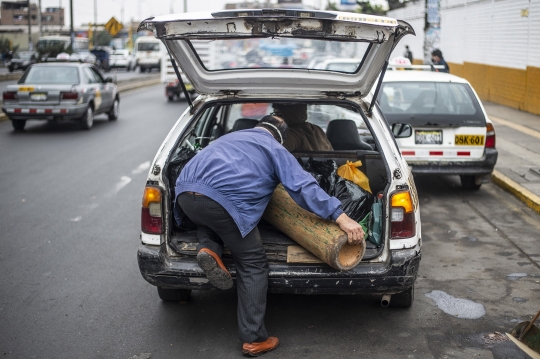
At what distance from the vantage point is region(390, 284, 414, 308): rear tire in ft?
15.9

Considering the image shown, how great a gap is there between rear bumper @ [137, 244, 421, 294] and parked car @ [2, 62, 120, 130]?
1195cm

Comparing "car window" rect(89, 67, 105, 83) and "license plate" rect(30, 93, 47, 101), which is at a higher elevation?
"car window" rect(89, 67, 105, 83)

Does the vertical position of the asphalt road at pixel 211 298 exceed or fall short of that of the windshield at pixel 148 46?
it falls short

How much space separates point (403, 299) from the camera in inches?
192

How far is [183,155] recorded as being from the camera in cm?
526

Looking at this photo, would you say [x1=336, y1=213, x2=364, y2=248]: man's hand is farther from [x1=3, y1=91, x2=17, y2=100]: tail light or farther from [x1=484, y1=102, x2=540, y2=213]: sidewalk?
[x1=3, y1=91, x2=17, y2=100]: tail light

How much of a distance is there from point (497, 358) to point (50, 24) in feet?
437

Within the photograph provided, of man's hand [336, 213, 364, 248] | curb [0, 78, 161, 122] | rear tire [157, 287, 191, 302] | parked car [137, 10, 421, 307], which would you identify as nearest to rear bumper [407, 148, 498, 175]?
parked car [137, 10, 421, 307]

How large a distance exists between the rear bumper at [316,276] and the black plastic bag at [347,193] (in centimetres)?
64

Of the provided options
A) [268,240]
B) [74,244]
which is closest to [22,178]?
[74,244]

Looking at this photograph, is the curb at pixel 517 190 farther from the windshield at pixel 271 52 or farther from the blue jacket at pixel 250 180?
the windshield at pixel 271 52

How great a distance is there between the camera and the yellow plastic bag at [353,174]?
5.12m

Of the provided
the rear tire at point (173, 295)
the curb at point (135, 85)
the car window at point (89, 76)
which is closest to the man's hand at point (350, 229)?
the rear tire at point (173, 295)

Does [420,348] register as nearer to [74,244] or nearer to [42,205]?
[74,244]
